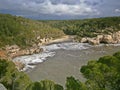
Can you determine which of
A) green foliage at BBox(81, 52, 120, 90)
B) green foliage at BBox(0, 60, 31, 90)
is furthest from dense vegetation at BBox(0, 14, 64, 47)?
green foliage at BBox(81, 52, 120, 90)

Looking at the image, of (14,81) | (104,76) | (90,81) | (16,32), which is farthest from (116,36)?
(90,81)

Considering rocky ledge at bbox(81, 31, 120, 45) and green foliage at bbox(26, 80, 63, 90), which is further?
rocky ledge at bbox(81, 31, 120, 45)

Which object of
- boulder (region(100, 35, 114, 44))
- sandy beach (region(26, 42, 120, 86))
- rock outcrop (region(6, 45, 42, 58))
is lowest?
boulder (region(100, 35, 114, 44))

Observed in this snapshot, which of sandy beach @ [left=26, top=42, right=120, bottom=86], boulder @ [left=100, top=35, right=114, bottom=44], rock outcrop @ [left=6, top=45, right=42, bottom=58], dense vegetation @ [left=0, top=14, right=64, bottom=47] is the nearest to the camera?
sandy beach @ [left=26, top=42, right=120, bottom=86]

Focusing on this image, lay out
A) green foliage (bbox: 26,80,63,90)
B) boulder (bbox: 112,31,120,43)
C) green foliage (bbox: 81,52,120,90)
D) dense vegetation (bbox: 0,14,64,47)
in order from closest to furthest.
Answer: green foliage (bbox: 26,80,63,90)
green foliage (bbox: 81,52,120,90)
dense vegetation (bbox: 0,14,64,47)
boulder (bbox: 112,31,120,43)

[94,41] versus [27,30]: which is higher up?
[27,30]

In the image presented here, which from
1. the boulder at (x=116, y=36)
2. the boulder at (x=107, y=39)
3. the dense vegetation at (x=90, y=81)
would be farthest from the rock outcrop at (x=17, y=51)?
the dense vegetation at (x=90, y=81)

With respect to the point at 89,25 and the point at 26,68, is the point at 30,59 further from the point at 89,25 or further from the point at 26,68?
the point at 89,25

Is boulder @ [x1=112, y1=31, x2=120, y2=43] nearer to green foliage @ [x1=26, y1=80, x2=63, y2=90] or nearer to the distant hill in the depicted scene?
the distant hill

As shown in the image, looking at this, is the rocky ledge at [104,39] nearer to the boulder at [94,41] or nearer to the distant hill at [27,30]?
the boulder at [94,41]

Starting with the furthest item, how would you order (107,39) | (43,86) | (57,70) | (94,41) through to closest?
(107,39) < (94,41) < (57,70) < (43,86)

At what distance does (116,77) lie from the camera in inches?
1485

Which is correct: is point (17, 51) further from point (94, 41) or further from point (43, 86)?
point (43, 86)

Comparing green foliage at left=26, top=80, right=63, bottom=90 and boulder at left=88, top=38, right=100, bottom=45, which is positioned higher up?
green foliage at left=26, top=80, right=63, bottom=90
